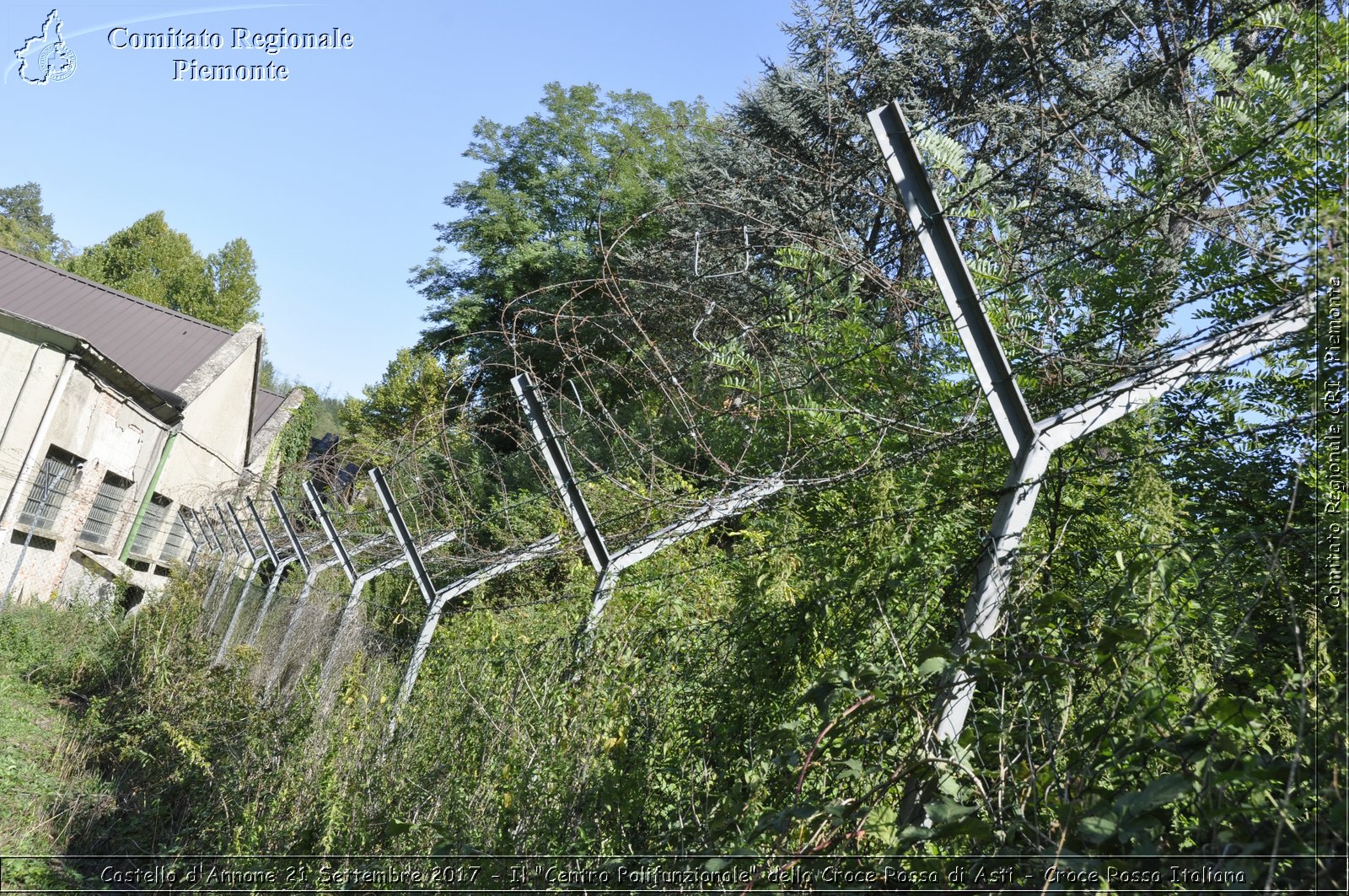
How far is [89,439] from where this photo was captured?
16922mm

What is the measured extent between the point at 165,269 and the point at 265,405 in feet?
82.0

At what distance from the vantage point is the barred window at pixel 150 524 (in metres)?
20.9

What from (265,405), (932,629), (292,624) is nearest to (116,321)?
(265,405)

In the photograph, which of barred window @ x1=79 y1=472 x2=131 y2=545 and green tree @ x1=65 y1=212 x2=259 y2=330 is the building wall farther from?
green tree @ x1=65 y1=212 x2=259 y2=330

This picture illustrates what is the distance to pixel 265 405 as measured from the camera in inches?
1142

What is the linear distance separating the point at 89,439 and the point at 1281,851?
19472 mm

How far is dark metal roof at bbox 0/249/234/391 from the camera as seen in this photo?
2053 centimetres

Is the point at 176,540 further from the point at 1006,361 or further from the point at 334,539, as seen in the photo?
the point at 1006,361

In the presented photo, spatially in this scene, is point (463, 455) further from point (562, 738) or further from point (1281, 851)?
point (1281, 851)

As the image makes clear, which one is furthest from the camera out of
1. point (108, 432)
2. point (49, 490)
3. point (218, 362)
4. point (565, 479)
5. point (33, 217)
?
point (33, 217)

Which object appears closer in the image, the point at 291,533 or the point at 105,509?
the point at 291,533

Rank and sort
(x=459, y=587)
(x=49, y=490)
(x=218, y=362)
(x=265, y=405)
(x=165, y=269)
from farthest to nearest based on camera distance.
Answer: (x=165, y=269) → (x=265, y=405) → (x=218, y=362) → (x=49, y=490) → (x=459, y=587)

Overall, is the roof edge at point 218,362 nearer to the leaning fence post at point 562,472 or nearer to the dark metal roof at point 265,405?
the dark metal roof at point 265,405

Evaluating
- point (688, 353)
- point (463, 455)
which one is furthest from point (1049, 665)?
point (463, 455)
